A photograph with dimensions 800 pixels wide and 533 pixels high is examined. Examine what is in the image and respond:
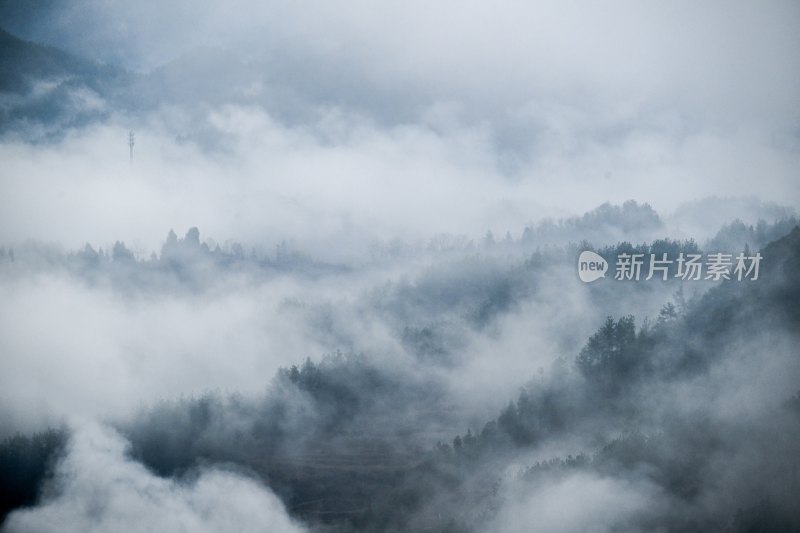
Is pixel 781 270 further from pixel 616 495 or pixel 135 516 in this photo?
pixel 135 516

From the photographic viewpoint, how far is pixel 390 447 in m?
194

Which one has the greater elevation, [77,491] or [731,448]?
[731,448]

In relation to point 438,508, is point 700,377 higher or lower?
higher

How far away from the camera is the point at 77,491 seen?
16612 centimetres

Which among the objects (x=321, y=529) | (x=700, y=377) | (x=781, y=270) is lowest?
(x=321, y=529)

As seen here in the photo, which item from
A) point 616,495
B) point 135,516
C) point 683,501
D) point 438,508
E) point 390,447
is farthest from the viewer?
point 390,447

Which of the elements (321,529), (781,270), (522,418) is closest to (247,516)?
(321,529)

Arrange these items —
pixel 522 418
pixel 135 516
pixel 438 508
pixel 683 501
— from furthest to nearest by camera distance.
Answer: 1. pixel 135 516
2. pixel 522 418
3. pixel 438 508
4. pixel 683 501

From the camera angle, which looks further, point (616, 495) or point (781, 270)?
point (781, 270)

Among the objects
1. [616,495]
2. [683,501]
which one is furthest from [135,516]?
[683,501]

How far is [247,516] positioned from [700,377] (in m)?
107

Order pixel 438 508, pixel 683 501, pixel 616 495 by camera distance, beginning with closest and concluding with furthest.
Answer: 1. pixel 683 501
2. pixel 616 495
3. pixel 438 508

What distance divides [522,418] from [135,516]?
9453 cm

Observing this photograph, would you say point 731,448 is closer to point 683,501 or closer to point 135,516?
point 683,501
